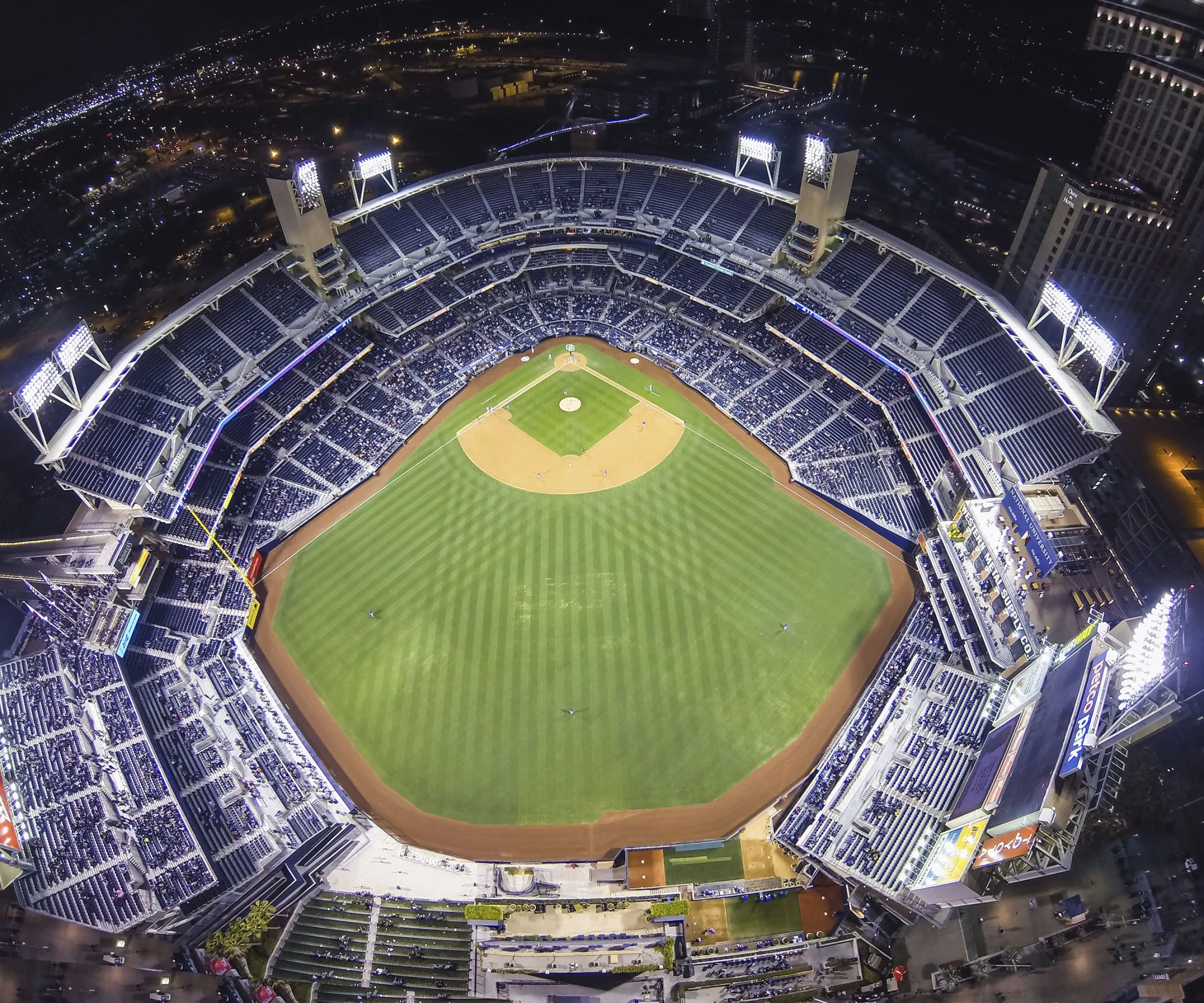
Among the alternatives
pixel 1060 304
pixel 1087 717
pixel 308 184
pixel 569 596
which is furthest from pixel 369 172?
pixel 1087 717

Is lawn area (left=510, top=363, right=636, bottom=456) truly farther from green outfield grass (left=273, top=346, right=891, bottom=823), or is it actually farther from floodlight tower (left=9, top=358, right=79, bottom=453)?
floodlight tower (left=9, top=358, right=79, bottom=453)

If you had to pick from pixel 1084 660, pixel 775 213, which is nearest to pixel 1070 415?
pixel 1084 660

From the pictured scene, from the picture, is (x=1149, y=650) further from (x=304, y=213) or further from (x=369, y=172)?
(x=369, y=172)

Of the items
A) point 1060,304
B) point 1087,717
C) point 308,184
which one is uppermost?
point 308,184

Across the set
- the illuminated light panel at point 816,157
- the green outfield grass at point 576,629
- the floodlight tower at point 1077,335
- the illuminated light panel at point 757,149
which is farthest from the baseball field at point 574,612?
the illuminated light panel at point 757,149

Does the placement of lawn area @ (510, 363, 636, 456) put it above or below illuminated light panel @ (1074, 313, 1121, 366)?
below

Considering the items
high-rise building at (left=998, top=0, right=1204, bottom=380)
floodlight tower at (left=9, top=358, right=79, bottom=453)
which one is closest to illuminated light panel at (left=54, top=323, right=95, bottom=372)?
floodlight tower at (left=9, top=358, right=79, bottom=453)
